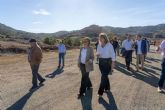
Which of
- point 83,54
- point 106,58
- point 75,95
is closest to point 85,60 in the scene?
point 83,54

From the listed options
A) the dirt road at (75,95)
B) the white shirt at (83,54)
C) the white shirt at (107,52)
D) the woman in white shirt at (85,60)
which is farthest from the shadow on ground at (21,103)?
the white shirt at (107,52)

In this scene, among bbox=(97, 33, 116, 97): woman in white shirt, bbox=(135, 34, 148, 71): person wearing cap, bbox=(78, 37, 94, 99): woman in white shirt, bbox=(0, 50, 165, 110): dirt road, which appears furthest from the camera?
bbox=(135, 34, 148, 71): person wearing cap

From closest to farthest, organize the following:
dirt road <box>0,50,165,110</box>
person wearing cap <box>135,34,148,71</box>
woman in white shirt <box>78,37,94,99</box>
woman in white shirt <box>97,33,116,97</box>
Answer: dirt road <box>0,50,165,110</box>
woman in white shirt <box>97,33,116,97</box>
woman in white shirt <box>78,37,94,99</box>
person wearing cap <box>135,34,148,71</box>

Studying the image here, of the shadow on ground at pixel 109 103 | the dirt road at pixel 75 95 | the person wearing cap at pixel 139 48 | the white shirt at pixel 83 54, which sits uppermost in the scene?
the white shirt at pixel 83 54

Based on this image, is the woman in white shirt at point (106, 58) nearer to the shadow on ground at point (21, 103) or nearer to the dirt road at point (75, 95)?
the dirt road at point (75, 95)

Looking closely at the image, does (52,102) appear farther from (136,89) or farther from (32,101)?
(136,89)

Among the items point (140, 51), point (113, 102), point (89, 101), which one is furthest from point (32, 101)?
point (140, 51)

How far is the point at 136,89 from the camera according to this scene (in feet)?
40.5

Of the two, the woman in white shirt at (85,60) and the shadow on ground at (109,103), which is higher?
the woman in white shirt at (85,60)

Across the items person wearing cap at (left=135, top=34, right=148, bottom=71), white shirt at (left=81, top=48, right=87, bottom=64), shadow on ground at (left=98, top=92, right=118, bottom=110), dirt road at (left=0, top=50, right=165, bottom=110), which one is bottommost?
dirt road at (left=0, top=50, right=165, bottom=110)

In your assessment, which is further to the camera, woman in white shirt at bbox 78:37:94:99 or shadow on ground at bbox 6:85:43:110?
woman in white shirt at bbox 78:37:94:99

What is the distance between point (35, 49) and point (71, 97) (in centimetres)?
288

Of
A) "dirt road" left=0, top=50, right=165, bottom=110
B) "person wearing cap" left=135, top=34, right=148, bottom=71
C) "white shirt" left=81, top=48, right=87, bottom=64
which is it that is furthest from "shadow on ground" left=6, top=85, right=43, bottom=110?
"person wearing cap" left=135, top=34, right=148, bottom=71

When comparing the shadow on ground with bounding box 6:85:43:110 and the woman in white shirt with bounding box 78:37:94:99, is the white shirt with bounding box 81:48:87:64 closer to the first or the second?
the woman in white shirt with bounding box 78:37:94:99
